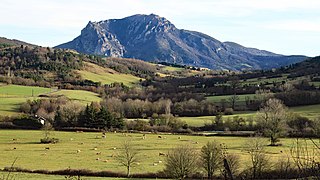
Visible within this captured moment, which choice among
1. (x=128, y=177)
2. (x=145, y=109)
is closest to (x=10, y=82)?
(x=145, y=109)

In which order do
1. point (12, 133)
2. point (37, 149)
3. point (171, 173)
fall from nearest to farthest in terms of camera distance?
1. point (171, 173)
2. point (37, 149)
3. point (12, 133)

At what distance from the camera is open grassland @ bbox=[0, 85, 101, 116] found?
134 m

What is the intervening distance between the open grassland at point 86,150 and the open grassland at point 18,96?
3325 centimetres

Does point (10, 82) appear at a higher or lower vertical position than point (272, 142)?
higher

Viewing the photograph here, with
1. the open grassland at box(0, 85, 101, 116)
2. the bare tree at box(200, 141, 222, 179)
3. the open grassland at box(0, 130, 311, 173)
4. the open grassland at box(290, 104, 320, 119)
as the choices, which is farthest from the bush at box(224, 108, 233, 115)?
the bare tree at box(200, 141, 222, 179)

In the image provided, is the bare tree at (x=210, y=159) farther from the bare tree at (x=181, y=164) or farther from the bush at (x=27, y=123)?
the bush at (x=27, y=123)

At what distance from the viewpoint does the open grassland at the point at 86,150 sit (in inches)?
2267

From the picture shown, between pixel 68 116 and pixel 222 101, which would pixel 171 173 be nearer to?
pixel 68 116

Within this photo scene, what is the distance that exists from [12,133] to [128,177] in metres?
59.1

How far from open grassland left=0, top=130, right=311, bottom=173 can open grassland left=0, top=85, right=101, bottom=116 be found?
3325 centimetres

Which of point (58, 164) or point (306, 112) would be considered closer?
point (58, 164)

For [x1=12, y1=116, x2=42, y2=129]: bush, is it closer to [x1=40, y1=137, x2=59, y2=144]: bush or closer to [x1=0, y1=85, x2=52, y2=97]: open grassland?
[x1=40, y1=137, x2=59, y2=144]: bush

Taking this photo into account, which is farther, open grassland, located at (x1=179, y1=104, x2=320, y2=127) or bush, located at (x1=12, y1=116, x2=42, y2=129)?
open grassland, located at (x1=179, y1=104, x2=320, y2=127)

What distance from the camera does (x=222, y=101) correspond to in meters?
145
